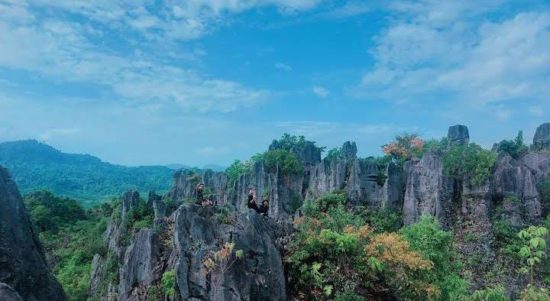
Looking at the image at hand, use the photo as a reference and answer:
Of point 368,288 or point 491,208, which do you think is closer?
point 368,288

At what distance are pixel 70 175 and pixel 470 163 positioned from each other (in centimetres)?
11410

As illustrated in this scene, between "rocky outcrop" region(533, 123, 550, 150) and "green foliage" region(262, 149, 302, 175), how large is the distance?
17.6 m

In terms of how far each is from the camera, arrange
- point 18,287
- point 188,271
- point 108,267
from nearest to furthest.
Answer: point 18,287
point 188,271
point 108,267

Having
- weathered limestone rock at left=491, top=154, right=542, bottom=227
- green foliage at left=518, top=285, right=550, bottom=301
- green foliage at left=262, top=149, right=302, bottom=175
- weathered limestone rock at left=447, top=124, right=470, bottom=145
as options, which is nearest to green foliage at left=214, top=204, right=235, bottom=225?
green foliage at left=518, top=285, right=550, bottom=301

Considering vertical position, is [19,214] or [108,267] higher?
[19,214]

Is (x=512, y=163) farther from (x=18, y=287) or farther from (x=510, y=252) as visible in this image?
(x=18, y=287)

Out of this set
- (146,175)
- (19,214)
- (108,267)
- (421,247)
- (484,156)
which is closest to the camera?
(19,214)

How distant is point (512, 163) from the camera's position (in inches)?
1194

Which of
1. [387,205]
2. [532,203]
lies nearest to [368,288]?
[387,205]

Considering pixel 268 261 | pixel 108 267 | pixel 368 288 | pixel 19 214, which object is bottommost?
pixel 108 267

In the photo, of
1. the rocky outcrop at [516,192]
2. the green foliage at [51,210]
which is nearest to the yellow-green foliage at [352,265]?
the rocky outcrop at [516,192]

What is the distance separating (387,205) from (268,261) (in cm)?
2000

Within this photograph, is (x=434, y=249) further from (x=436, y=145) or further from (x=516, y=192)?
(x=436, y=145)

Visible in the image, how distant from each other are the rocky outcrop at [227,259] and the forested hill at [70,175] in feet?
192
